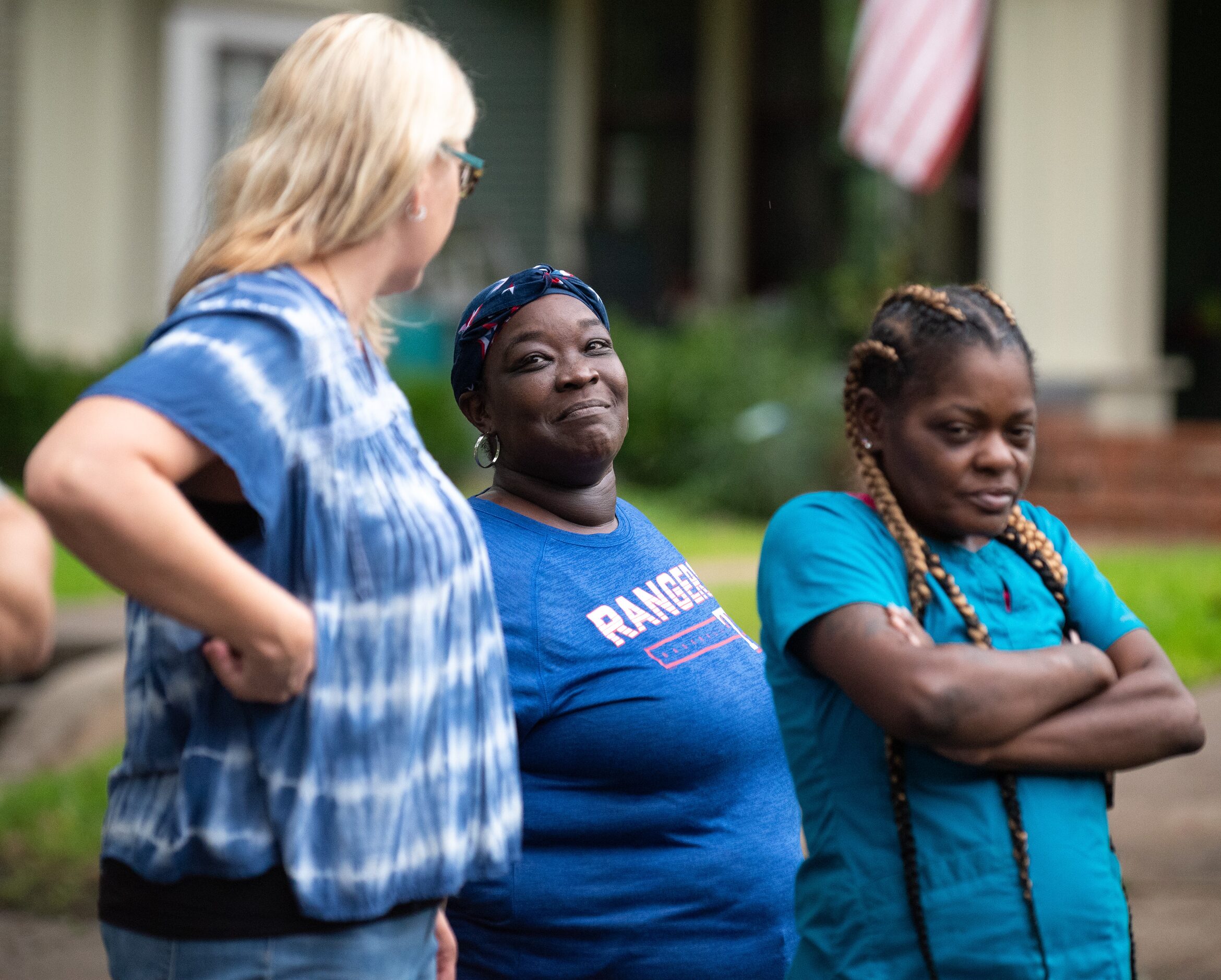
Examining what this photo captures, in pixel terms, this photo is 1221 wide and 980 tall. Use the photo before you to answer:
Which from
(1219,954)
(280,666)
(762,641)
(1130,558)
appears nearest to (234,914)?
(280,666)

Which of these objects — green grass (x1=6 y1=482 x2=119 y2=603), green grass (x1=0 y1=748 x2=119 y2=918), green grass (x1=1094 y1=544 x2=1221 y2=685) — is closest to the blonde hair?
green grass (x1=0 y1=748 x2=119 y2=918)

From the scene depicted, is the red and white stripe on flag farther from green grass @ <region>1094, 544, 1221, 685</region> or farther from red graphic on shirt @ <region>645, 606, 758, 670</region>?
red graphic on shirt @ <region>645, 606, 758, 670</region>

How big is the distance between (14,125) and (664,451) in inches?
240

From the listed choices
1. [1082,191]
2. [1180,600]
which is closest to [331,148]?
[1180,600]

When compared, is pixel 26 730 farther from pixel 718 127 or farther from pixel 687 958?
pixel 718 127

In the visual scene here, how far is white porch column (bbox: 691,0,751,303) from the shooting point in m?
13.6

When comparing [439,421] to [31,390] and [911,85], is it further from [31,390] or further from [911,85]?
[911,85]

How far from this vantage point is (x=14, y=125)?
12.5 meters

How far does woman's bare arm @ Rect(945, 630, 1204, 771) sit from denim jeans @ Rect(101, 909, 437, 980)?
76 cm

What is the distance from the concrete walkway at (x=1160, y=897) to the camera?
425 centimetres

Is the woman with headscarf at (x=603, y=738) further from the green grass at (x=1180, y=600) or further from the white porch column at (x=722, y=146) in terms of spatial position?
the white porch column at (x=722, y=146)

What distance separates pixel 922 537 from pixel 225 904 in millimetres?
1071

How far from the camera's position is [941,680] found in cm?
194

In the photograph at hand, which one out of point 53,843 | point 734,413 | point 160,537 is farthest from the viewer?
point 734,413
